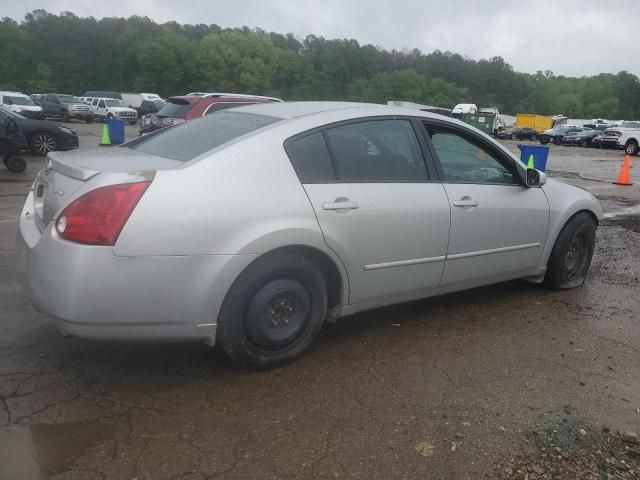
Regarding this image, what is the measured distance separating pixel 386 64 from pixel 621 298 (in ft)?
409

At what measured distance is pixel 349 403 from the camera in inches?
118

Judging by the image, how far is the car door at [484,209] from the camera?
3.96m

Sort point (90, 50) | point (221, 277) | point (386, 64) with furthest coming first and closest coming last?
point (386, 64) < point (90, 50) < point (221, 277)

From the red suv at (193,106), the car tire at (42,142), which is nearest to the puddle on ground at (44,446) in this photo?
the red suv at (193,106)

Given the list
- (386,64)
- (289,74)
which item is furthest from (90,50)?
(386,64)

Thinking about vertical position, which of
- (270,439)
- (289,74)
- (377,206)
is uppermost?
(289,74)

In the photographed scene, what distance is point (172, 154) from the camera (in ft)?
11.2

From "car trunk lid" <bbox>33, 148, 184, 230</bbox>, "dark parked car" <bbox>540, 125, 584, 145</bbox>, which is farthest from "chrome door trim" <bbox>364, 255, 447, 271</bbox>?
"dark parked car" <bbox>540, 125, 584, 145</bbox>

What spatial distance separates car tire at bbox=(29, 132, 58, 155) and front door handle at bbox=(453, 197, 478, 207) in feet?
42.8

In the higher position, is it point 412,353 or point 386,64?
point 386,64

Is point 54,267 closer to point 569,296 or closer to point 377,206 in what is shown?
point 377,206

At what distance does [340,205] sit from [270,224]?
48 centimetres

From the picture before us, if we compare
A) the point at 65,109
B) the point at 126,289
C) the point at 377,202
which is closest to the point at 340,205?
the point at 377,202

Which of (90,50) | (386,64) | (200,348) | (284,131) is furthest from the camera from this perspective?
(386,64)
